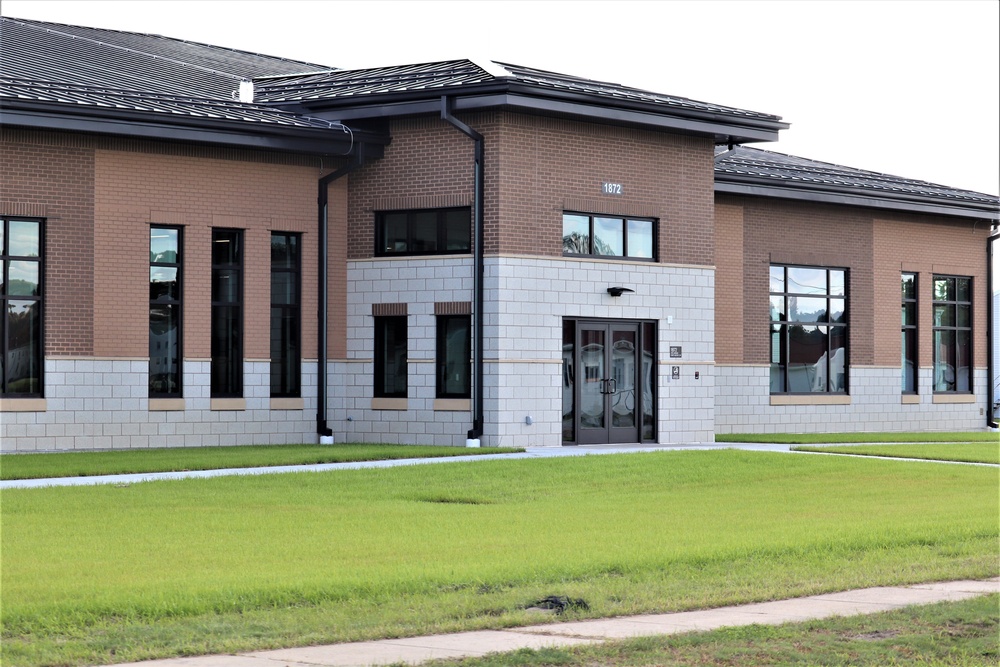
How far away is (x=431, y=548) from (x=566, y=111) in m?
13.5

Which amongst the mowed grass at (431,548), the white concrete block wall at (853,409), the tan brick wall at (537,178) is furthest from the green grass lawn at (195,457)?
the white concrete block wall at (853,409)

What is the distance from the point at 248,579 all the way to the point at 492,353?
14.4m

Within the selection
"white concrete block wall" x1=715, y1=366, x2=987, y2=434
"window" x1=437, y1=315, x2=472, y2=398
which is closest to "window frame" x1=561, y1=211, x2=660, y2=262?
"window" x1=437, y1=315, x2=472, y2=398

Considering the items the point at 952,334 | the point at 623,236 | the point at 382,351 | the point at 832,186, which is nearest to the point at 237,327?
the point at 382,351

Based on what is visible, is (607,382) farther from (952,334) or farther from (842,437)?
(952,334)

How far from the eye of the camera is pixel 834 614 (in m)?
9.18

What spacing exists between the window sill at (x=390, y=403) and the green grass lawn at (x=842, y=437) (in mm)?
6876

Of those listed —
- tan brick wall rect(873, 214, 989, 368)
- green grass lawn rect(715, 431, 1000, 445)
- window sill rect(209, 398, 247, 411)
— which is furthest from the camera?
tan brick wall rect(873, 214, 989, 368)

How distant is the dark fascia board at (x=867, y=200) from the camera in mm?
30594

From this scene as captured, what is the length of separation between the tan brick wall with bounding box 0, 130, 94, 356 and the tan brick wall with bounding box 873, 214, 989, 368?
59.8 ft

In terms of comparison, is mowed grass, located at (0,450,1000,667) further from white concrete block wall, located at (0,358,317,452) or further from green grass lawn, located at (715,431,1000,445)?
green grass lawn, located at (715,431,1000,445)

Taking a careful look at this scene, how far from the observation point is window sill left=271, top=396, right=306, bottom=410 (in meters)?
25.6

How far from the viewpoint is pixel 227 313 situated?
25.1 meters

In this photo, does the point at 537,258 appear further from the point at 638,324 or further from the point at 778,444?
the point at 778,444
